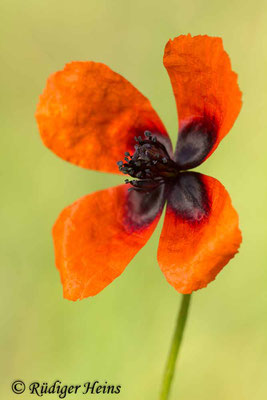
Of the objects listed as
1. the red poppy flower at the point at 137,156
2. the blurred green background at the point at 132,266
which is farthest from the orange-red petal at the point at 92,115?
the blurred green background at the point at 132,266

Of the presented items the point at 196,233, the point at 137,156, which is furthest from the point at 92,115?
the point at 196,233

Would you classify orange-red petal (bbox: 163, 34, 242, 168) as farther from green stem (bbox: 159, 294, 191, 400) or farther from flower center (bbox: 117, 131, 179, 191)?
green stem (bbox: 159, 294, 191, 400)

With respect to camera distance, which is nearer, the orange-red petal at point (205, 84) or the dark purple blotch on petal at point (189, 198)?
the orange-red petal at point (205, 84)

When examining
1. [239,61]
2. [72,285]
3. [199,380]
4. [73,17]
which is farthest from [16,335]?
[73,17]

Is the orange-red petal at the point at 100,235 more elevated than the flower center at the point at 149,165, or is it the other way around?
the flower center at the point at 149,165

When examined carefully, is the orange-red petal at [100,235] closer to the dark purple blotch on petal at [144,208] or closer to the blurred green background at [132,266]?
the dark purple blotch on petal at [144,208]

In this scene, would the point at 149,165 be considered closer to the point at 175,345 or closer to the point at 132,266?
the point at 175,345

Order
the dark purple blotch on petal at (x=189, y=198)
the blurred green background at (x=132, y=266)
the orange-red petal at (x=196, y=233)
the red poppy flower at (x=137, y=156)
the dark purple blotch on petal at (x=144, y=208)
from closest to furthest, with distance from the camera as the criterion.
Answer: the orange-red petal at (x=196, y=233)
the red poppy flower at (x=137, y=156)
the dark purple blotch on petal at (x=189, y=198)
the dark purple blotch on petal at (x=144, y=208)
the blurred green background at (x=132, y=266)
